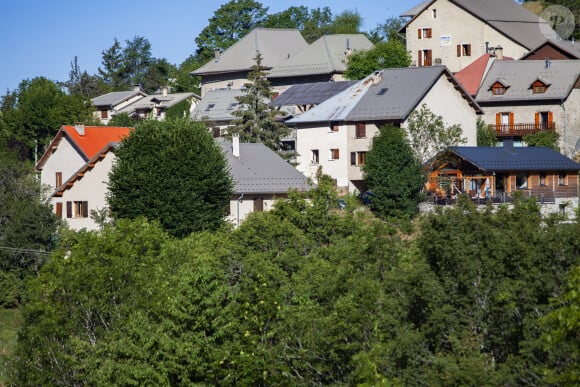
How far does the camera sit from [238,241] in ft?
136

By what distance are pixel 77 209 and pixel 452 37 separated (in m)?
36.8

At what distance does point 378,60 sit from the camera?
3349 inches

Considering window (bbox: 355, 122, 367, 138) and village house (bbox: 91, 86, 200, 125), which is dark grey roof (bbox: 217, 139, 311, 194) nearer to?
window (bbox: 355, 122, 367, 138)

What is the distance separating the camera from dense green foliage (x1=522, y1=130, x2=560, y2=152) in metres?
70.8

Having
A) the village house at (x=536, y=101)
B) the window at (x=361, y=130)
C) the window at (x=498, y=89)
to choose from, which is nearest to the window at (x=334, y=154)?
the window at (x=361, y=130)

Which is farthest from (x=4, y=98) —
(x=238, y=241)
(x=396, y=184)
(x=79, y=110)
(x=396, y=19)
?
(x=238, y=241)

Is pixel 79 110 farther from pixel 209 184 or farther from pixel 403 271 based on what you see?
pixel 403 271

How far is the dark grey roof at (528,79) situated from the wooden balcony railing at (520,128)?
159cm

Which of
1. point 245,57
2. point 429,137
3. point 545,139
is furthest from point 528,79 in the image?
point 245,57

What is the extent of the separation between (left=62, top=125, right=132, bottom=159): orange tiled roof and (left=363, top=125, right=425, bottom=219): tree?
44.5 feet

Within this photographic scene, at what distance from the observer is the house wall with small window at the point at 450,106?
67.3 metres

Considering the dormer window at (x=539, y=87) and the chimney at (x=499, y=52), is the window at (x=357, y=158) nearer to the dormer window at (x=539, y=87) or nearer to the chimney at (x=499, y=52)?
the dormer window at (x=539, y=87)

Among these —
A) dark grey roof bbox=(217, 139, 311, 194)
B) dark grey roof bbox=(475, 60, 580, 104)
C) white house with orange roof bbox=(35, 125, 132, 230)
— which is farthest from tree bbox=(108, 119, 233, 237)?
dark grey roof bbox=(475, 60, 580, 104)

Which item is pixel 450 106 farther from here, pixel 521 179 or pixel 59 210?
pixel 59 210
